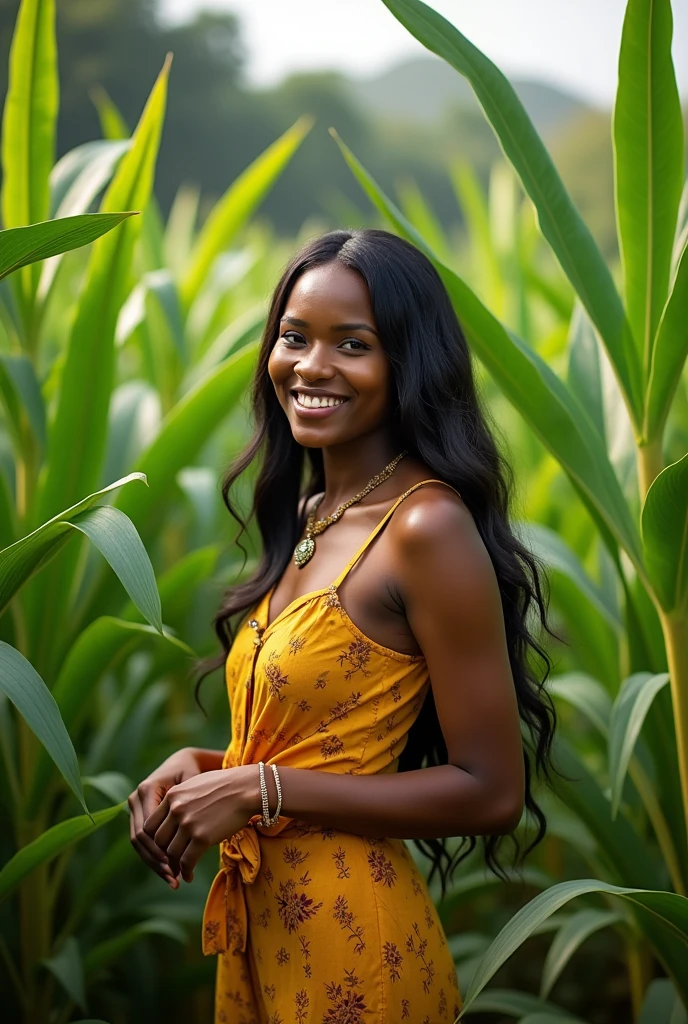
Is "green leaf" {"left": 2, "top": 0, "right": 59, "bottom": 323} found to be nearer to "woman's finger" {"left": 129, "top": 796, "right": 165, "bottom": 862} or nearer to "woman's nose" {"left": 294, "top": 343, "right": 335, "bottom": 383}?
"woman's nose" {"left": 294, "top": 343, "right": 335, "bottom": 383}

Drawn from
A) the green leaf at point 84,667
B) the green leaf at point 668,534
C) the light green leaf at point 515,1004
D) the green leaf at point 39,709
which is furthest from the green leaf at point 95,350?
the light green leaf at point 515,1004

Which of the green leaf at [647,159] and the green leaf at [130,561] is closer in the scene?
the green leaf at [130,561]

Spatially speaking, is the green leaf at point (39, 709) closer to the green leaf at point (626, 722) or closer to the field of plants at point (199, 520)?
the field of plants at point (199, 520)

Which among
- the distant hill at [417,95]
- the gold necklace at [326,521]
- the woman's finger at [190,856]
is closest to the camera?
the woman's finger at [190,856]

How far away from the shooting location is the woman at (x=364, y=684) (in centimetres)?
80

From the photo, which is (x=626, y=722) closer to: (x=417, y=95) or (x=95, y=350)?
(x=95, y=350)

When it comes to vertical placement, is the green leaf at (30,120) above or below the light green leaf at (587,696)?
above

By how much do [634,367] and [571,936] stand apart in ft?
2.22

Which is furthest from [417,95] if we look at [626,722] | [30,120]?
[626,722]

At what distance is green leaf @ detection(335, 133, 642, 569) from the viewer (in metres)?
0.98

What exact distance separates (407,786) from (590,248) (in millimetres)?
550

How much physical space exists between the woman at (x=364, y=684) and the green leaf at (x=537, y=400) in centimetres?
7

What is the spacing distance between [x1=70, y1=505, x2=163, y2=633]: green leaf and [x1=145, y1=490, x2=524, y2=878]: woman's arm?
179 mm

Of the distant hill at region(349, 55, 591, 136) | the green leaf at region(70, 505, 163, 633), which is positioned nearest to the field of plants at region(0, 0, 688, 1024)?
the green leaf at region(70, 505, 163, 633)
